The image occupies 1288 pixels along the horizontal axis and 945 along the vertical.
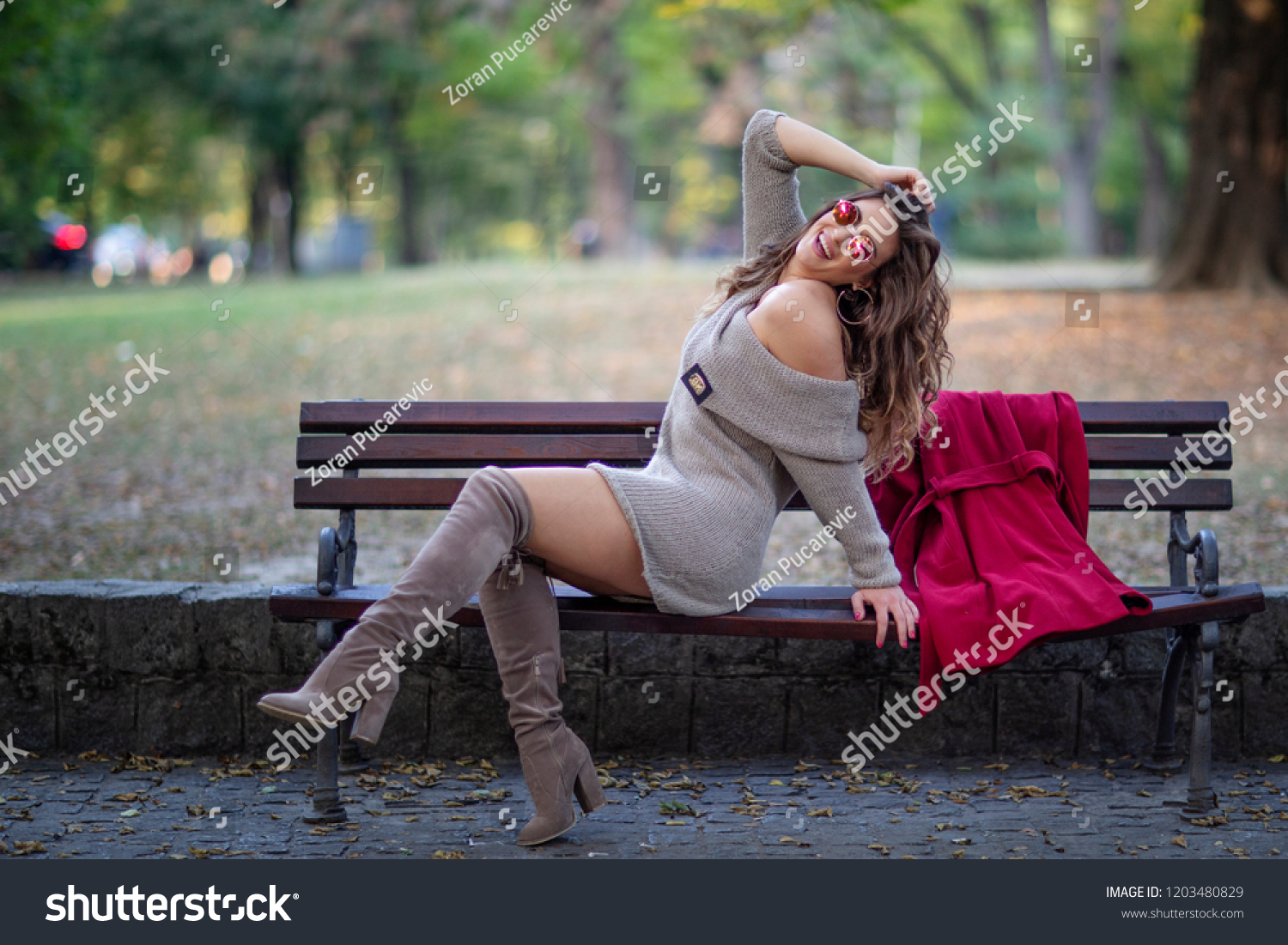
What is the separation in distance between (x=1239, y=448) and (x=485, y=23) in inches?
512

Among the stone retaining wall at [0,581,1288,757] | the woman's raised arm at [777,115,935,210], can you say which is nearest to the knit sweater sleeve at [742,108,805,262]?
the woman's raised arm at [777,115,935,210]

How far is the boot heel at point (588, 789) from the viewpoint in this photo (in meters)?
3.62

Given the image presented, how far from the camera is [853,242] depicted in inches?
139

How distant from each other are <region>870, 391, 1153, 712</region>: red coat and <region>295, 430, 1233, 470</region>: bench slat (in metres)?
0.23

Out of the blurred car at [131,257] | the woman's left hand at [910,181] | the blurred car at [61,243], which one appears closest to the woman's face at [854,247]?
the woman's left hand at [910,181]

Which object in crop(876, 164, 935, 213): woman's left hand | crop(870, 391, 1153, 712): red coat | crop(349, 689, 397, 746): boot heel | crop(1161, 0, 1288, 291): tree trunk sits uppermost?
crop(1161, 0, 1288, 291): tree trunk

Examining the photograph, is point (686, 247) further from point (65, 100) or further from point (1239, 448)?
point (1239, 448)

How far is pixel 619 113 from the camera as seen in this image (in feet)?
81.3

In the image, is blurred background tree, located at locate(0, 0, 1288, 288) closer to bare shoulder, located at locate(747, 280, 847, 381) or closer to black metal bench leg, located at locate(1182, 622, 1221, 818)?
black metal bench leg, located at locate(1182, 622, 1221, 818)

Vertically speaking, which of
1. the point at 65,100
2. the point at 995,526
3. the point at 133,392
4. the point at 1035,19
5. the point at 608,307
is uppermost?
the point at 1035,19

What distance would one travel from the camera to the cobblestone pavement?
3527mm

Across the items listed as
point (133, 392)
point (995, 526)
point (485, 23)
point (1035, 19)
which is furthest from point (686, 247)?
point (995, 526)

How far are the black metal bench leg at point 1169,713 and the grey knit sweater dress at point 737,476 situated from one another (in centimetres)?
106

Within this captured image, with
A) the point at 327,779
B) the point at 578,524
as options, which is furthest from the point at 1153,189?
the point at 327,779
